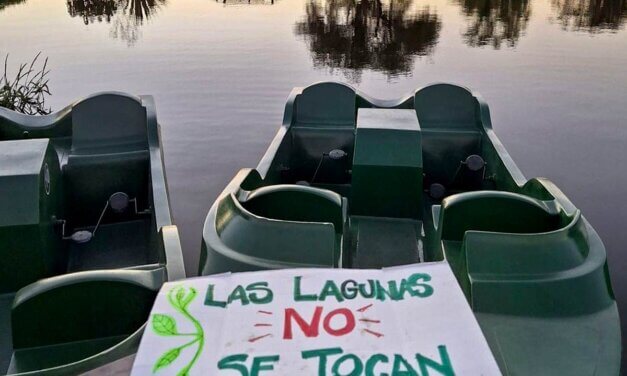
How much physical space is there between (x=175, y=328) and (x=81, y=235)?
3041 millimetres

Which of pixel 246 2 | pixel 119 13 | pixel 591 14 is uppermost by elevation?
pixel 119 13

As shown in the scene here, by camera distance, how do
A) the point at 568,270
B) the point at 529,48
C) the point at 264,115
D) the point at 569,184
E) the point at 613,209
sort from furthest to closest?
the point at 529,48, the point at 264,115, the point at 569,184, the point at 613,209, the point at 568,270

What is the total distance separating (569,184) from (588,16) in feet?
44.2

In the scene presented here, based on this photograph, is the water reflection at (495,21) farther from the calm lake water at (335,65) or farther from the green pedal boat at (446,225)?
the green pedal boat at (446,225)

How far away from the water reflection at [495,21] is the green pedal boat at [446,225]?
439 inches

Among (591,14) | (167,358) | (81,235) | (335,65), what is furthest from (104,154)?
(591,14)

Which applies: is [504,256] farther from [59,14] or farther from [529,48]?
[59,14]

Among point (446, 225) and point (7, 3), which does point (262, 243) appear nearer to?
point (446, 225)

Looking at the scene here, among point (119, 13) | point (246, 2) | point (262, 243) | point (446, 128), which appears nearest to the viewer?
point (262, 243)

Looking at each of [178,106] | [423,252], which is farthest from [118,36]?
[423,252]

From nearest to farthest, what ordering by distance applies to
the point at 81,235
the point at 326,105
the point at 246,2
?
the point at 81,235, the point at 326,105, the point at 246,2

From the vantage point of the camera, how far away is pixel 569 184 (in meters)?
8.34

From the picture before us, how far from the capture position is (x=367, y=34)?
58.2 feet

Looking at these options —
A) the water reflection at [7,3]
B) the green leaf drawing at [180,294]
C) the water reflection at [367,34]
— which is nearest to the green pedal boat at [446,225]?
the green leaf drawing at [180,294]
